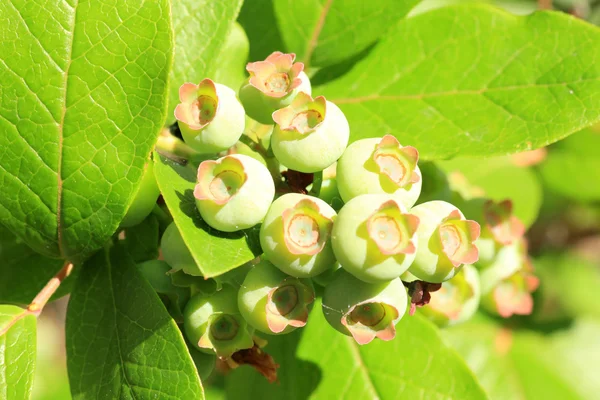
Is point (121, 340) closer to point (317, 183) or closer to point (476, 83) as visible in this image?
point (317, 183)

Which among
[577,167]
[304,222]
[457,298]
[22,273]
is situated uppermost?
[304,222]

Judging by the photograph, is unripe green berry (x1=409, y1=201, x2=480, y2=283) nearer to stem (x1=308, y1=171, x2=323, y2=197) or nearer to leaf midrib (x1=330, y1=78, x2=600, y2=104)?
stem (x1=308, y1=171, x2=323, y2=197)

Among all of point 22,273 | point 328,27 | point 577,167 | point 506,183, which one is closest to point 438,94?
point 328,27

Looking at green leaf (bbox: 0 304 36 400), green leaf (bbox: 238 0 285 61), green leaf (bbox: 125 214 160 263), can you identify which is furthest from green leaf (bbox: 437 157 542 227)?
green leaf (bbox: 0 304 36 400)

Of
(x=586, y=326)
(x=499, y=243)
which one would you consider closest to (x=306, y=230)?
(x=499, y=243)

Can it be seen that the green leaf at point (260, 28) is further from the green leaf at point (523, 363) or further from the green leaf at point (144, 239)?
the green leaf at point (523, 363)

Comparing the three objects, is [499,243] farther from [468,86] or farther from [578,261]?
[578,261]

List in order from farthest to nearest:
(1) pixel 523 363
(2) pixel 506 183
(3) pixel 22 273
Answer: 1. (1) pixel 523 363
2. (2) pixel 506 183
3. (3) pixel 22 273
